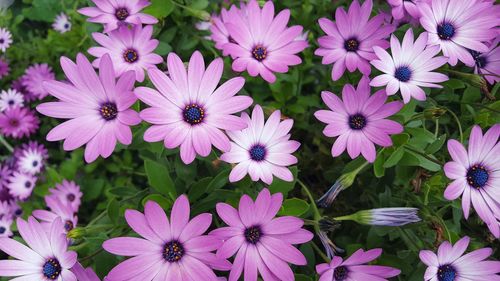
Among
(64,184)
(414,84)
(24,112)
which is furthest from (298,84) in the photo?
(24,112)

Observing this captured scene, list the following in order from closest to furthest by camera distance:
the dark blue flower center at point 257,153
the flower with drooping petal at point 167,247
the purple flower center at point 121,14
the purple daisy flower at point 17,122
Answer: the flower with drooping petal at point 167,247 < the dark blue flower center at point 257,153 < the purple flower center at point 121,14 < the purple daisy flower at point 17,122

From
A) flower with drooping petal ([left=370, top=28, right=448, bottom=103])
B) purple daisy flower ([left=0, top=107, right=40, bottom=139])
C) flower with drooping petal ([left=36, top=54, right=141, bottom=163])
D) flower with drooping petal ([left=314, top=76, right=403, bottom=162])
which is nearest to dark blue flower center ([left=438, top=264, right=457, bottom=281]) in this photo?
flower with drooping petal ([left=314, top=76, right=403, bottom=162])

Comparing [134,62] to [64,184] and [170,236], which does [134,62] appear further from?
[64,184]

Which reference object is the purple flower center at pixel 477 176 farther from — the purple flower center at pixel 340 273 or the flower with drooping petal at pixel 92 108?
the flower with drooping petal at pixel 92 108

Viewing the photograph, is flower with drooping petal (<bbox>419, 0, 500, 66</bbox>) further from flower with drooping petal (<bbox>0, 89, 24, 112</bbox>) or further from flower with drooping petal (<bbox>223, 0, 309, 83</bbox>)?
flower with drooping petal (<bbox>0, 89, 24, 112</bbox>)

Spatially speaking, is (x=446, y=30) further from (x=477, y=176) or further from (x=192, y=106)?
(x=192, y=106)

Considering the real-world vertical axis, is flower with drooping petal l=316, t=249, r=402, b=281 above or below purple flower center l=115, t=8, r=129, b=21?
below

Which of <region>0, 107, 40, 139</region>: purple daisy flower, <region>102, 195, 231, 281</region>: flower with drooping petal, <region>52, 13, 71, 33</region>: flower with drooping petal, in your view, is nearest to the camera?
<region>102, 195, 231, 281</region>: flower with drooping petal


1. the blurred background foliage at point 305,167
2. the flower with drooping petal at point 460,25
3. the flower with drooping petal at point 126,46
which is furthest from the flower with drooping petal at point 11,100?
the flower with drooping petal at point 460,25
